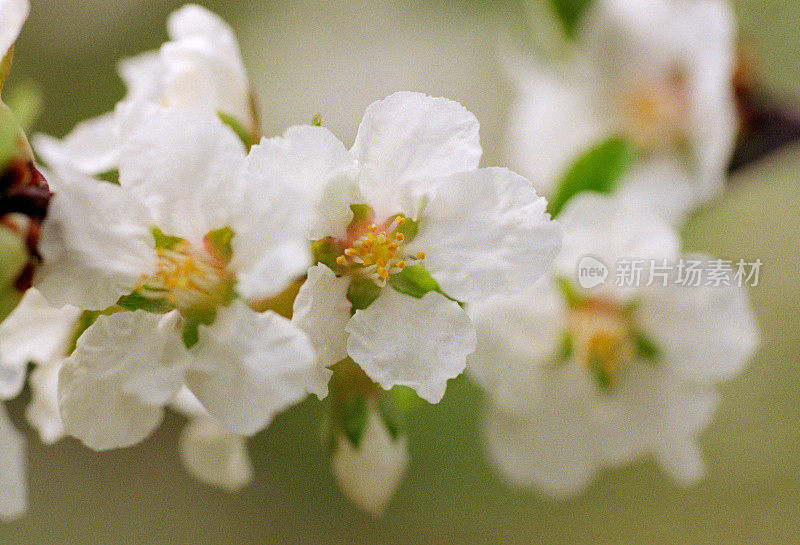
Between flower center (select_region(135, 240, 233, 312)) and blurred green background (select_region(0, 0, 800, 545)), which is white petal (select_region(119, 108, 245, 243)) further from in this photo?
blurred green background (select_region(0, 0, 800, 545))

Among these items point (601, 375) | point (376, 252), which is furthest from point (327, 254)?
point (601, 375)

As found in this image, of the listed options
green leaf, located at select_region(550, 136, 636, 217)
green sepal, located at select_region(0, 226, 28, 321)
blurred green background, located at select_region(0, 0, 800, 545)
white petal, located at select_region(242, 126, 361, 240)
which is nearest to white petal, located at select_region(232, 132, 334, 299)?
white petal, located at select_region(242, 126, 361, 240)

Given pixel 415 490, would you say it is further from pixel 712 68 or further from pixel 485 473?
pixel 712 68

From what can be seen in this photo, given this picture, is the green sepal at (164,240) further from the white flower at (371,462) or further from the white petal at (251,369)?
the white flower at (371,462)

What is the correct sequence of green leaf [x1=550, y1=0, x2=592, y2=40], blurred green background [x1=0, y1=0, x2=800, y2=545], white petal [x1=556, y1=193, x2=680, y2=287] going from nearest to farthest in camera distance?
1. white petal [x1=556, y1=193, x2=680, y2=287]
2. green leaf [x1=550, y1=0, x2=592, y2=40]
3. blurred green background [x1=0, y1=0, x2=800, y2=545]

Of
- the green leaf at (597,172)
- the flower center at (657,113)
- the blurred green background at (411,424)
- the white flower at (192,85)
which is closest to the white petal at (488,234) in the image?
the white flower at (192,85)

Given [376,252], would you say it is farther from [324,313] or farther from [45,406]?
[45,406]

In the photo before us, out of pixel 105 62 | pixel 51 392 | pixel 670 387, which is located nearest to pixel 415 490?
pixel 670 387
